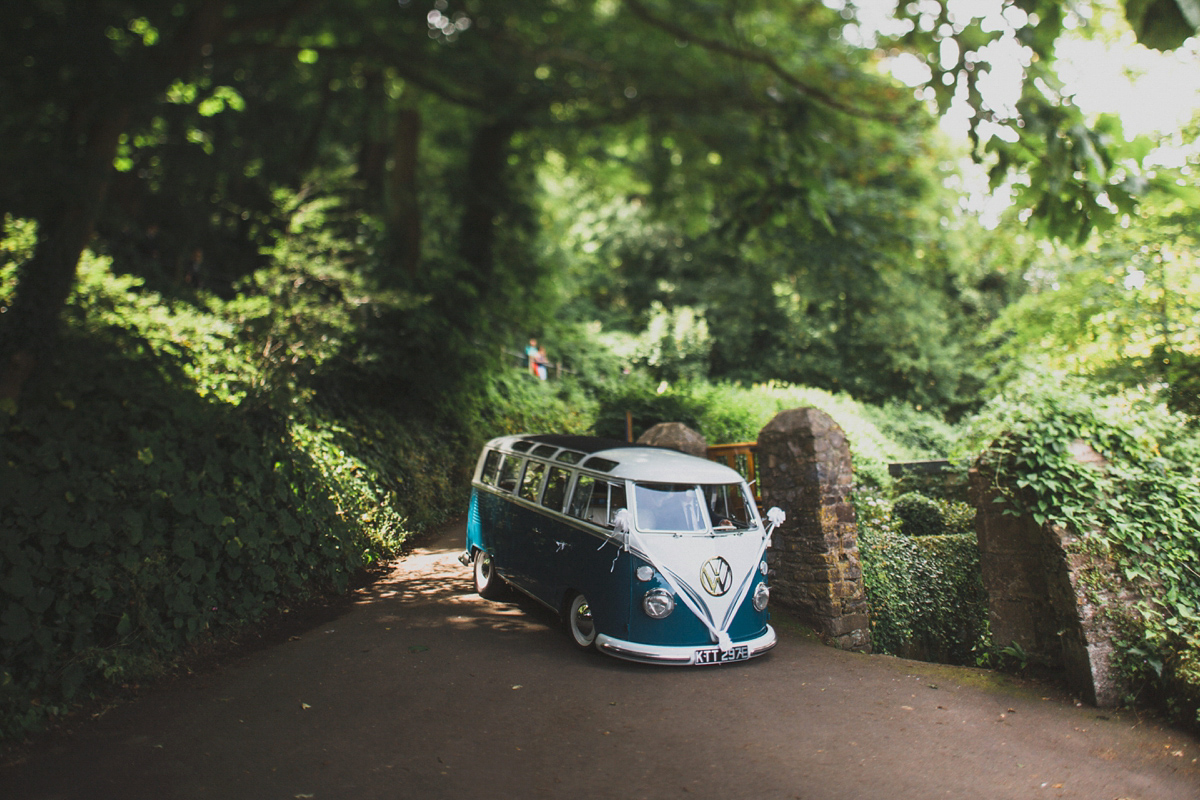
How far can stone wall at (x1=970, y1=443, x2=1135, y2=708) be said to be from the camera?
229 inches

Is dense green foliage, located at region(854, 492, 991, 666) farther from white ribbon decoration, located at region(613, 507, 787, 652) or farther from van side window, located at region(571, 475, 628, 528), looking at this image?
van side window, located at region(571, 475, 628, 528)

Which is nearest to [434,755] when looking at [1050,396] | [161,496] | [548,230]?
[161,496]

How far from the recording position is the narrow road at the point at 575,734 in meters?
4.07

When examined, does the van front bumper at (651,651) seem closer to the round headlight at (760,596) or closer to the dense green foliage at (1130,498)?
the round headlight at (760,596)

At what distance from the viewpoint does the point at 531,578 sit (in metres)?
6.99

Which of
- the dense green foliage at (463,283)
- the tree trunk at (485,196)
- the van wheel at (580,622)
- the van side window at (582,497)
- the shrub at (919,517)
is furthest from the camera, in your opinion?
the tree trunk at (485,196)

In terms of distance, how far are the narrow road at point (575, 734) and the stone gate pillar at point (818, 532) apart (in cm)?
77

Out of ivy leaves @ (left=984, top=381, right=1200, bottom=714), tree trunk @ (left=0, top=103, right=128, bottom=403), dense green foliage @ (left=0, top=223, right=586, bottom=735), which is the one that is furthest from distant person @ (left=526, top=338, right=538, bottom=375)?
ivy leaves @ (left=984, top=381, right=1200, bottom=714)

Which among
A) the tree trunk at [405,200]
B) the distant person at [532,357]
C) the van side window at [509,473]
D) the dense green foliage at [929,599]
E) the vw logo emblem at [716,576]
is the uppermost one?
the tree trunk at [405,200]

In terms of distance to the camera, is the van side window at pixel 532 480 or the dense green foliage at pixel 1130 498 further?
the van side window at pixel 532 480

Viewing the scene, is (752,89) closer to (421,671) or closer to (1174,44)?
(1174,44)

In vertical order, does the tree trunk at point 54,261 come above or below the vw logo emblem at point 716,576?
above

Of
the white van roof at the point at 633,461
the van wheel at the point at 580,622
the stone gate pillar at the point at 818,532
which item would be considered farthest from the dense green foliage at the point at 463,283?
the van wheel at the point at 580,622

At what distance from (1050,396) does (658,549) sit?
4.54m
